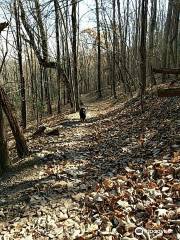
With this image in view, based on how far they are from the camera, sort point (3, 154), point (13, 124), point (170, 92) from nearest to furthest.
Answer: point (170, 92), point (3, 154), point (13, 124)

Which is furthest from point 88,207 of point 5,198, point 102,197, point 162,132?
point 162,132

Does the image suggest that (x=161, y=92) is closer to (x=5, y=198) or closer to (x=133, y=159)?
(x=133, y=159)

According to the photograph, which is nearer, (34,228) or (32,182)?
(34,228)

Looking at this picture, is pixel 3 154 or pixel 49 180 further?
pixel 3 154

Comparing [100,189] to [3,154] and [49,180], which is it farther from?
[3,154]

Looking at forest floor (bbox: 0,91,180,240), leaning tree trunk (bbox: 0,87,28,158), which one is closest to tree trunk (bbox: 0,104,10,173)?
forest floor (bbox: 0,91,180,240)

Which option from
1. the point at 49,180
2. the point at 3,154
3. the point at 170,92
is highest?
the point at 170,92

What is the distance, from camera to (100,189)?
6.39 meters

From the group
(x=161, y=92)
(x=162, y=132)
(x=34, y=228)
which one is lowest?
(x=34, y=228)

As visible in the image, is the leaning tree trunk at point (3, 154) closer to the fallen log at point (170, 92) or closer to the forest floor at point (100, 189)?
the forest floor at point (100, 189)

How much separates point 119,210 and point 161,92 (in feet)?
6.97

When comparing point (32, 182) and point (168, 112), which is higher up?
point (168, 112)

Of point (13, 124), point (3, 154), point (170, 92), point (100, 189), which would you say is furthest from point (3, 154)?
point (170, 92)

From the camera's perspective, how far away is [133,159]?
7.79m
